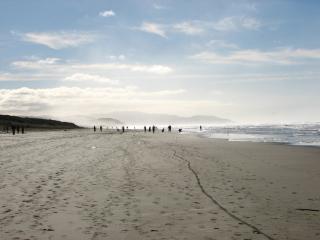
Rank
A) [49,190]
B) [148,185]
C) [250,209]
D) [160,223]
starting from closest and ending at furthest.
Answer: [160,223] < [250,209] < [49,190] < [148,185]

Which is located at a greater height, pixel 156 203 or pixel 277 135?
pixel 277 135

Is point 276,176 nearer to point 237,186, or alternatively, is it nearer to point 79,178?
point 237,186

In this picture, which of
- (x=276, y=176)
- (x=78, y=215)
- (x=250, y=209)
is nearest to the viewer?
(x=78, y=215)

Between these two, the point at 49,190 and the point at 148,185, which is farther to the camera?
the point at 148,185

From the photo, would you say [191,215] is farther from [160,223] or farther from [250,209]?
[250,209]

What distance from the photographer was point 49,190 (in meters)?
13.9

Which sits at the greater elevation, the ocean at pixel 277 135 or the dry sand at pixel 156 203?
the ocean at pixel 277 135

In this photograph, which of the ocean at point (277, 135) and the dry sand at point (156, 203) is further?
the ocean at point (277, 135)

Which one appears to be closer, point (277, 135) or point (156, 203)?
point (156, 203)

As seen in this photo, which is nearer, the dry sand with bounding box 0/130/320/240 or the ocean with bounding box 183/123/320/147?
the dry sand with bounding box 0/130/320/240

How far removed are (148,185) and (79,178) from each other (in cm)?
337

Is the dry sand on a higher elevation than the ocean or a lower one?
lower

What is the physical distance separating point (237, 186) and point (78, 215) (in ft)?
23.3

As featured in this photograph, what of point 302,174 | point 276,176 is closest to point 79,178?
point 276,176
